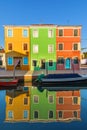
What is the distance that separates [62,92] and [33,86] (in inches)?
241

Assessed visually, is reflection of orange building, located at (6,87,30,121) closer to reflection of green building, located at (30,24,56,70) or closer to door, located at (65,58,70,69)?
reflection of green building, located at (30,24,56,70)

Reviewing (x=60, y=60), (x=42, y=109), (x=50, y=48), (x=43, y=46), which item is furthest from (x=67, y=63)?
(x=42, y=109)

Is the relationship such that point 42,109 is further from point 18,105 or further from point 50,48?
point 50,48

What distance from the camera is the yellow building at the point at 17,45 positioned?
60250mm

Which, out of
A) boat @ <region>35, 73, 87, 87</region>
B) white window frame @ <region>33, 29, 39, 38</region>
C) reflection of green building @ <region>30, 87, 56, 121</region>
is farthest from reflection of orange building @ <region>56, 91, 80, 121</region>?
white window frame @ <region>33, 29, 39, 38</region>

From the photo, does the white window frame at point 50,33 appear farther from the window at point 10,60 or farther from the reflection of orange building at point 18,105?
the reflection of orange building at point 18,105

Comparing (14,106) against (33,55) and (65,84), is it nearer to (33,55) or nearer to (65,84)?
(65,84)

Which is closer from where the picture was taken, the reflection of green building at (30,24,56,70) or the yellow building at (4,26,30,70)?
the yellow building at (4,26,30,70)

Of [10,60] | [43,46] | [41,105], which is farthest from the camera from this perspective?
[43,46]

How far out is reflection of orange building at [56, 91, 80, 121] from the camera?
22941mm

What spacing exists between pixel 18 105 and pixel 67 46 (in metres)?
34.5

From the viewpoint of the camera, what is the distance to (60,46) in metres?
61.0

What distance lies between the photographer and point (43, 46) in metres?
61.0

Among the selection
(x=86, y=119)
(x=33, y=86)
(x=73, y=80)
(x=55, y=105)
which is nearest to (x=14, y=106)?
(x=55, y=105)
